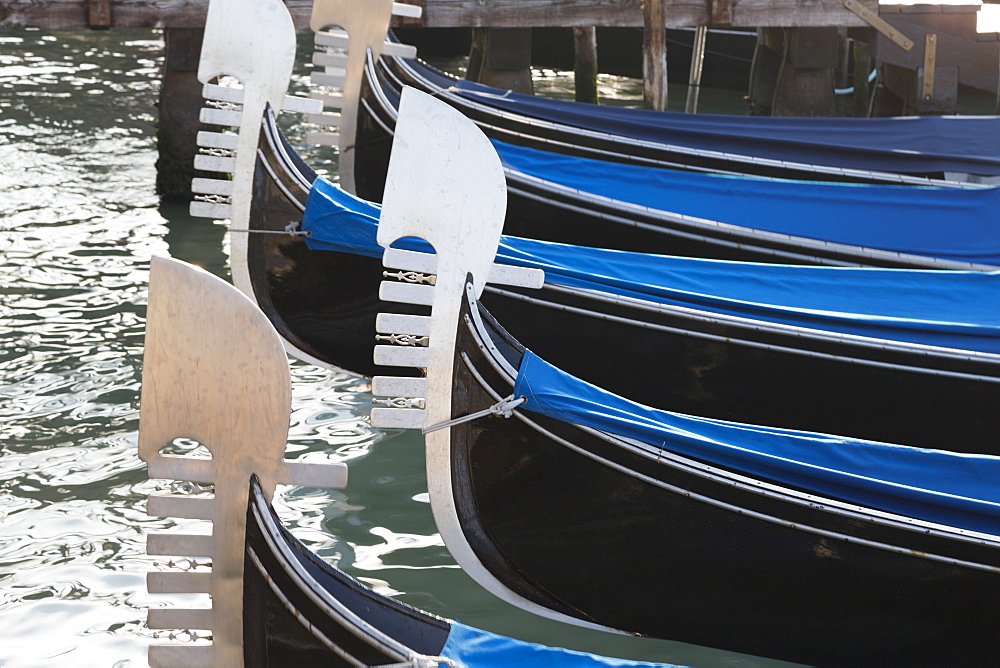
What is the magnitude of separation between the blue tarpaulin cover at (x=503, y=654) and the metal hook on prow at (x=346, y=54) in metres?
3.19

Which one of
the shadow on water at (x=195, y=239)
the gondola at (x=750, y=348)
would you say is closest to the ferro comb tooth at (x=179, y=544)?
the gondola at (x=750, y=348)

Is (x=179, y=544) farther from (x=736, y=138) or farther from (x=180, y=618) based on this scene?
(x=736, y=138)

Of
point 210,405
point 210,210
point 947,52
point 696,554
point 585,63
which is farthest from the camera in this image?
point 947,52

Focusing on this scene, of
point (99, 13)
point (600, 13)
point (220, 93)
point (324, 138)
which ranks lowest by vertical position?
point (324, 138)

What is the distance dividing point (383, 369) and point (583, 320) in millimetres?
902

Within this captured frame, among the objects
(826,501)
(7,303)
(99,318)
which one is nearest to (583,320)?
(826,501)

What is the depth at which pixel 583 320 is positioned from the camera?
355 cm

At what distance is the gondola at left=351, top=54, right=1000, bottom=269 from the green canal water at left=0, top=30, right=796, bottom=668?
101 centimetres

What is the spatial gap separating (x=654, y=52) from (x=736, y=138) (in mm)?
1486

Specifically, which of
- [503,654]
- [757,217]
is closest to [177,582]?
[503,654]

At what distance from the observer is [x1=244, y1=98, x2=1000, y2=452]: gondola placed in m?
3.40

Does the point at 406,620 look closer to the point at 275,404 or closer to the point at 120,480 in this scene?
the point at 275,404

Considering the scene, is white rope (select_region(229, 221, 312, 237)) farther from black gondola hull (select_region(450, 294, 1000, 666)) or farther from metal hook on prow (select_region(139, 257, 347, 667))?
metal hook on prow (select_region(139, 257, 347, 667))

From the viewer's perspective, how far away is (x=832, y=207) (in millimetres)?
4230
